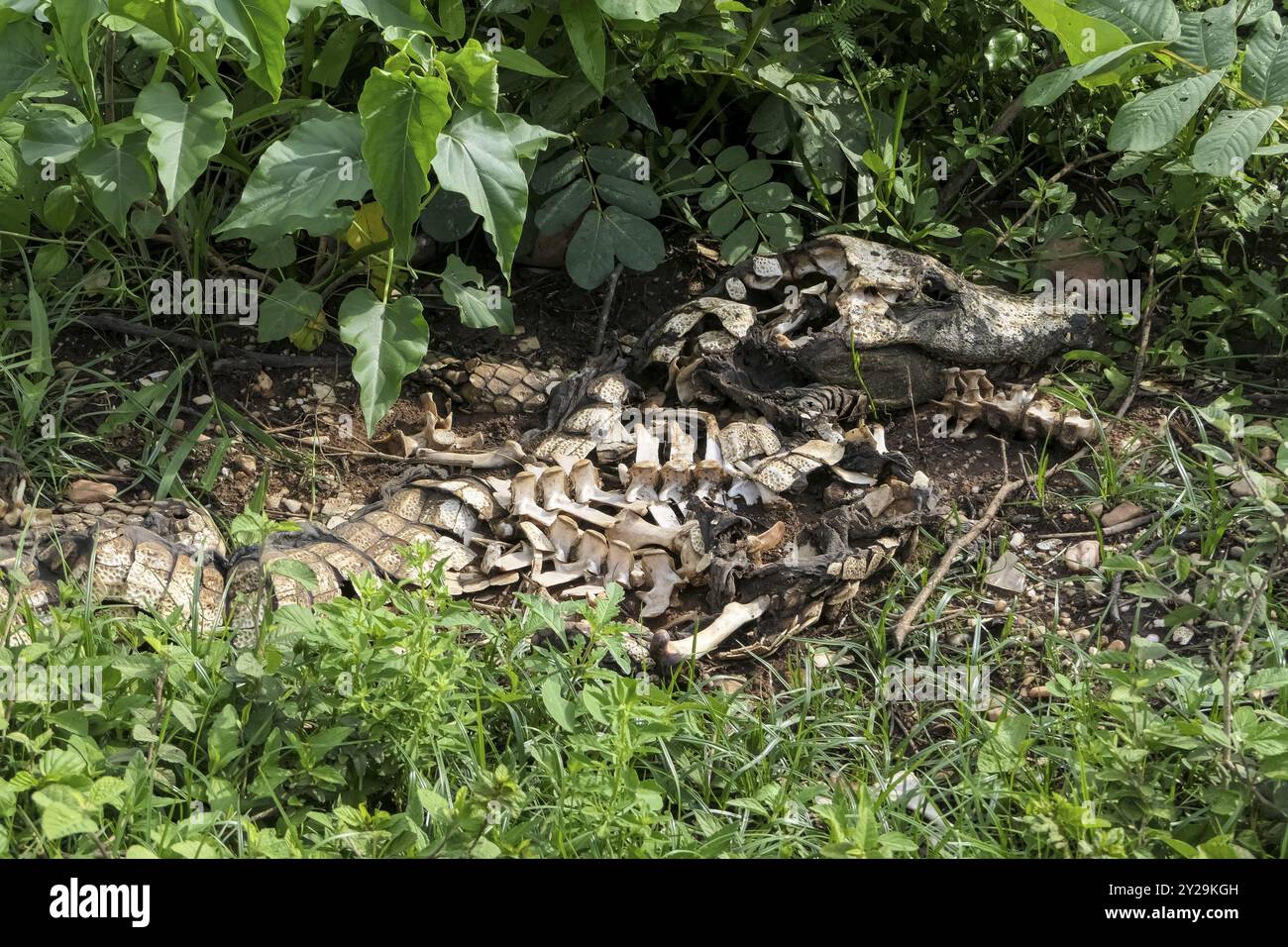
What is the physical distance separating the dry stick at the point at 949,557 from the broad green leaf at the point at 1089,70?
0.99 meters

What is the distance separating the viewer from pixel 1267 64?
3066 millimetres

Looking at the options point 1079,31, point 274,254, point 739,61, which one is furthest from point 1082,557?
point 274,254

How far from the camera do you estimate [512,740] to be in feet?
7.73

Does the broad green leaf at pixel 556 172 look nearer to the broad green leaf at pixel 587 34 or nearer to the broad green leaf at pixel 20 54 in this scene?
the broad green leaf at pixel 587 34

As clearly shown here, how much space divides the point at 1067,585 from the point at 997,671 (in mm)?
362

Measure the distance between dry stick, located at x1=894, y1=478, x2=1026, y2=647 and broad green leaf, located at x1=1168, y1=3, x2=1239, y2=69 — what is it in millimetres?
1152

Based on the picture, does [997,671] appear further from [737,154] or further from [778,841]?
[737,154]

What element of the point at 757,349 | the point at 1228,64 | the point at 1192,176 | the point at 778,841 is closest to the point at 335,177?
the point at 757,349

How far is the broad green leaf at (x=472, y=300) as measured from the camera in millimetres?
3250

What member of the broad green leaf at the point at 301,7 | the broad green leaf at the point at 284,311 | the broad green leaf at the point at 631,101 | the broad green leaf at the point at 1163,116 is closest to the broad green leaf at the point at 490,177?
the broad green leaf at the point at 301,7

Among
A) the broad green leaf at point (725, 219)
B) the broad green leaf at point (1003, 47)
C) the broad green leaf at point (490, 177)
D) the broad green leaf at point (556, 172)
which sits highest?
the broad green leaf at point (1003, 47)

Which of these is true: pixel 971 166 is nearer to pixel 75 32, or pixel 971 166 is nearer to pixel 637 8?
pixel 637 8

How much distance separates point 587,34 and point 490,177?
0.78 meters

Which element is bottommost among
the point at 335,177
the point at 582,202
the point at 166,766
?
the point at 166,766
